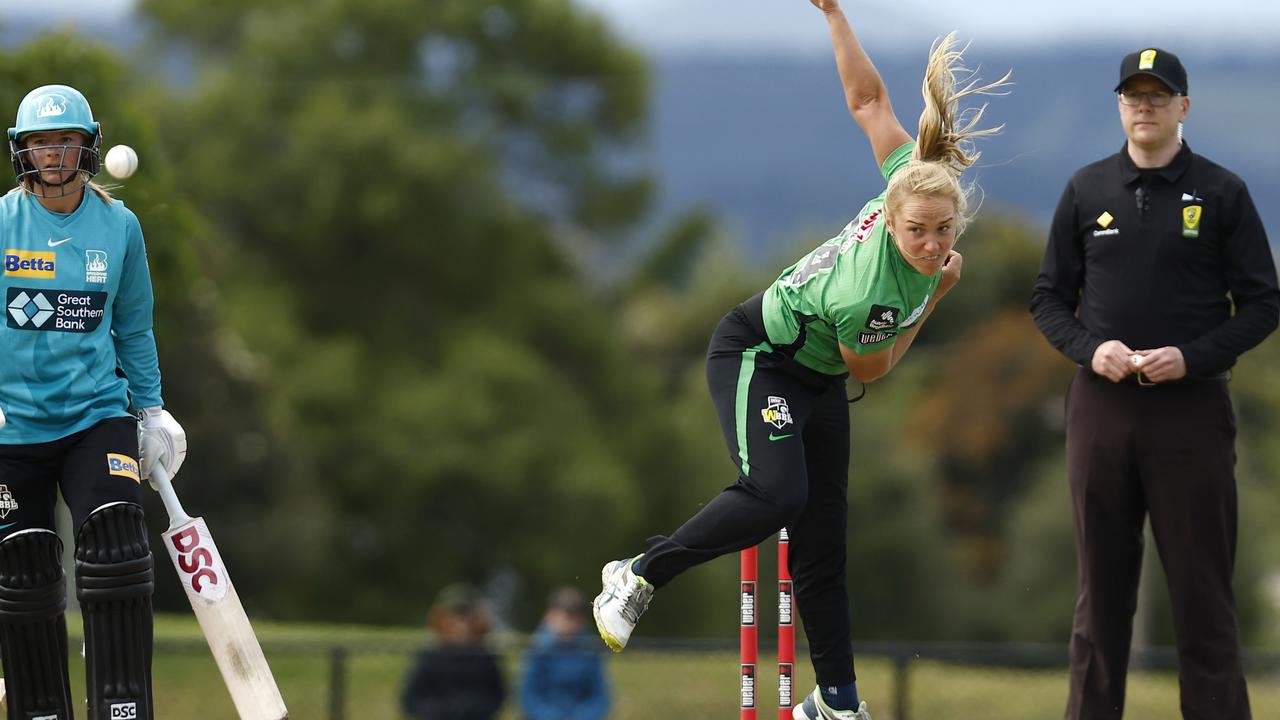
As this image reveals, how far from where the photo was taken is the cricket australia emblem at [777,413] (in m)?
5.64

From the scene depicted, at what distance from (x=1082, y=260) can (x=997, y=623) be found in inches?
1373

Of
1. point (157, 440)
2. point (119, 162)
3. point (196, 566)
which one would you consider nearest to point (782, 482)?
point (196, 566)

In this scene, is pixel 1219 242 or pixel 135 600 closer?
pixel 135 600

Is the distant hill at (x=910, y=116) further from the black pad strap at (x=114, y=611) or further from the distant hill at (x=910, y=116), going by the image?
the black pad strap at (x=114, y=611)

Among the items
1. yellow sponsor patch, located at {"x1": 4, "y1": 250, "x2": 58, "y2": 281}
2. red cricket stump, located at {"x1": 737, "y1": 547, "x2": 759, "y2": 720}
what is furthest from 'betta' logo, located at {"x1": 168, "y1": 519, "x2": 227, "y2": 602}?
red cricket stump, located at {"x1": 737, "y1": 547, "x2": 759, "y2": 720}

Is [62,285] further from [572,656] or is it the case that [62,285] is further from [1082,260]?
[572,656]

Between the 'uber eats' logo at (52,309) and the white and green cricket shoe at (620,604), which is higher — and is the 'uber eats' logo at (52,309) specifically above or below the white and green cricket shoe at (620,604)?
above

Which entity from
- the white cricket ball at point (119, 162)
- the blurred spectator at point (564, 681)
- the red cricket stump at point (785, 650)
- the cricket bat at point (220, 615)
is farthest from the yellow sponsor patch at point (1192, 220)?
the blurred spectator at point (564, 681)

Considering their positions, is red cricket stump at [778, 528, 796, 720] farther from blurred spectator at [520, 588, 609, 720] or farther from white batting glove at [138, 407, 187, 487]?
blurred spectator at [520, 588, 609, 720]

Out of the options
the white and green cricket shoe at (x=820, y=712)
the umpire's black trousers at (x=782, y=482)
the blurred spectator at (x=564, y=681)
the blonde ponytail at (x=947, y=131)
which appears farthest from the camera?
the blurred spectator at (x=564, y=681)

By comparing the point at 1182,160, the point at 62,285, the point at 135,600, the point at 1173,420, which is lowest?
the point at 135,600

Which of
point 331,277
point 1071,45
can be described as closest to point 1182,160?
point 331,277

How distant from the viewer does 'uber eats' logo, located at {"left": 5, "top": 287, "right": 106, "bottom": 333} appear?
17.8ft

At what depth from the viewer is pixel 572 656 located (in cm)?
1058
